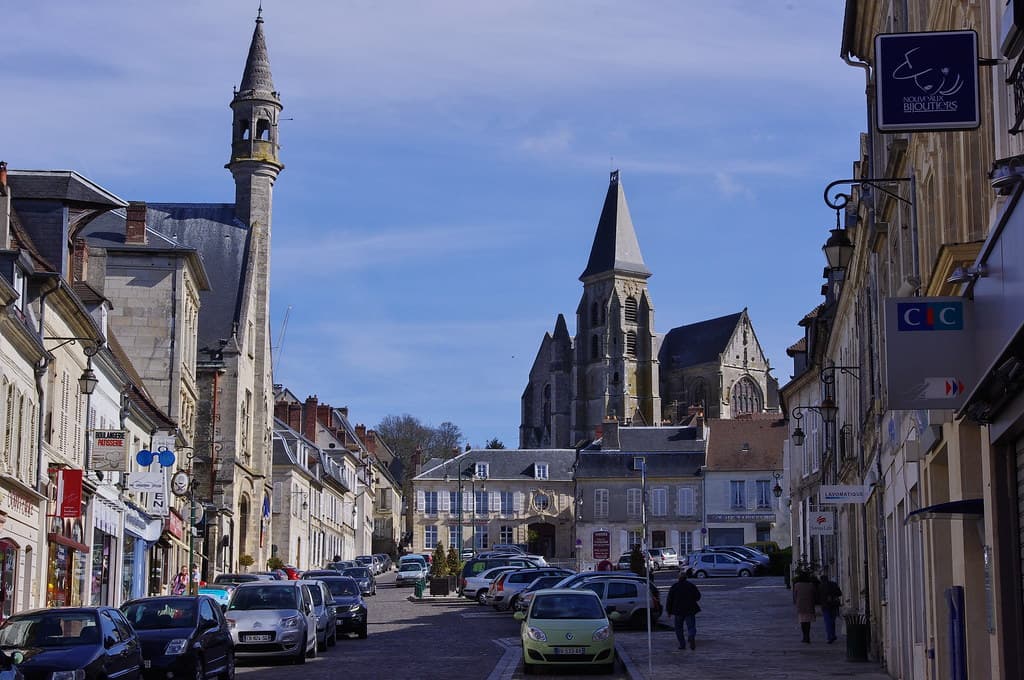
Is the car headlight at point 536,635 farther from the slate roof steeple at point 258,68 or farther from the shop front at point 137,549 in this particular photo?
the slate roof steeple at point 258,68

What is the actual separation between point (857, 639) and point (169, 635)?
37.1 feet

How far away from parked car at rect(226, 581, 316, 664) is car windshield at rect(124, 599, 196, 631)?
12.7 feet

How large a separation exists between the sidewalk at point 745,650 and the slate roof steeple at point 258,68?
116 ft

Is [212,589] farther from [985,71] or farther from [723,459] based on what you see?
[723,459]

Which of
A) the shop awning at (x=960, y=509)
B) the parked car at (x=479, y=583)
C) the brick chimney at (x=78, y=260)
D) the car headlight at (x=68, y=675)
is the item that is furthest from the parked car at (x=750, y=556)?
the shop awning at (x=960, y=509)

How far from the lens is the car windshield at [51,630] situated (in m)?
15.6

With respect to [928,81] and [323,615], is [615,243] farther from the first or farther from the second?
[928,81]

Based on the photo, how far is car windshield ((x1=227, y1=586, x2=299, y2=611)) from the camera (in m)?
24.3

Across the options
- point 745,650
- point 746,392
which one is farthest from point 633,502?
point 745,650

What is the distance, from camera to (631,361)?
14138 centimetres

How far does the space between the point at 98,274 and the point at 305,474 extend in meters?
34.6

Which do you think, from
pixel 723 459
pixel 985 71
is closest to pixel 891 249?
pixel 985 71

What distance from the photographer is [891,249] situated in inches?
812

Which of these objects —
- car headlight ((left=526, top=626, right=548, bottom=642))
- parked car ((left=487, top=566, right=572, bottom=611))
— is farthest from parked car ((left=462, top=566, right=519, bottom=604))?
car headlight ((left=526, top=626, right=548, bottom=642))
